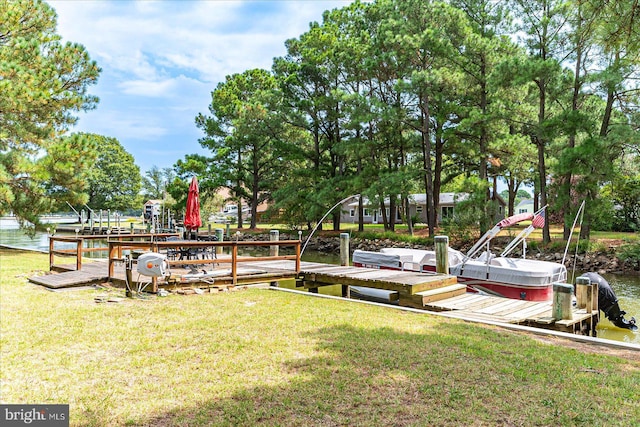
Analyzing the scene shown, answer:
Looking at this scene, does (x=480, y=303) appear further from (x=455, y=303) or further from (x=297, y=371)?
(x=297, y=371)

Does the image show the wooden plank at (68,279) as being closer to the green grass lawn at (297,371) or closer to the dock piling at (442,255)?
the green grass lawn at (297,371)

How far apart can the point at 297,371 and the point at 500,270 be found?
714 centimetres

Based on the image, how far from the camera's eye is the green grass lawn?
3357mm

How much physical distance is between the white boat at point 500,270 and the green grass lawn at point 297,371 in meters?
3.66

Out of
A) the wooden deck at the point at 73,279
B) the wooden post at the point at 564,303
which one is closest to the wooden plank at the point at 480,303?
the wooden post at the point at 564,303

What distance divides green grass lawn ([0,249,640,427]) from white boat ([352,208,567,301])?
3.66m

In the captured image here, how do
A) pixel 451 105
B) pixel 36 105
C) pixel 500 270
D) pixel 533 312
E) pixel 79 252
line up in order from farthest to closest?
1. pixel 451 105
2. pixel 36 105
3. pixel 79 252
4. pixel 500 270
5. pixel 533 312

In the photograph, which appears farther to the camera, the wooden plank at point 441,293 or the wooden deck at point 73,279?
the wooden deck at point 73,279

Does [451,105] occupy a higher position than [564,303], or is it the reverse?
[451,105]

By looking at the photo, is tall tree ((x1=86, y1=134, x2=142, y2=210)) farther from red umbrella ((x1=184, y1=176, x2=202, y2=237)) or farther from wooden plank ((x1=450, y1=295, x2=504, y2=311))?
wooden plank ((x1=450, y1=295, x2=504, y2=311))

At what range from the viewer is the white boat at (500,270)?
9.45 meters

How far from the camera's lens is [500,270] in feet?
32.2

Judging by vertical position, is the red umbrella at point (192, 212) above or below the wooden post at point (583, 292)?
above

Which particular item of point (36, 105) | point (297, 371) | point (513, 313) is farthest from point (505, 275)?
point (36, 105)
